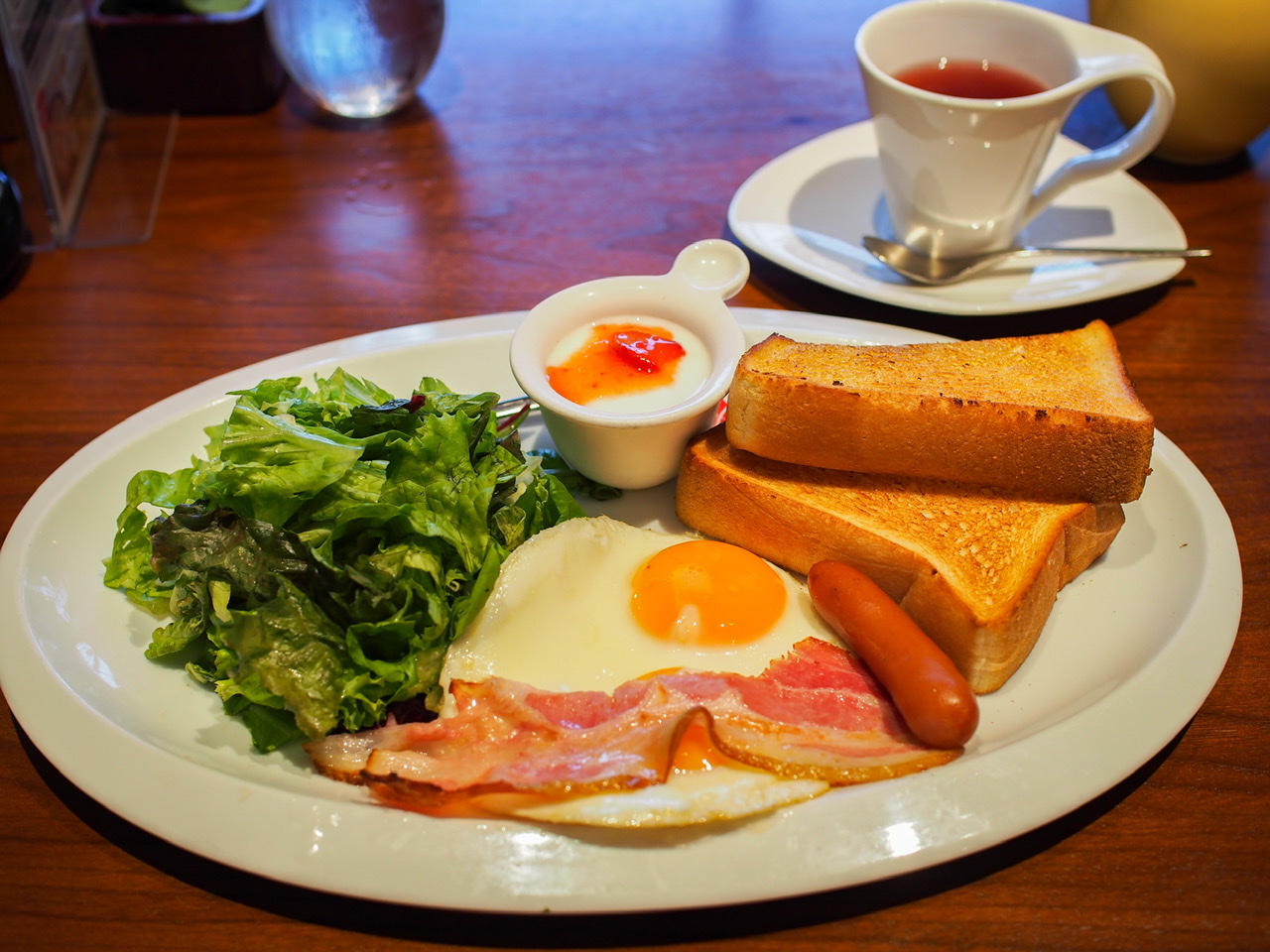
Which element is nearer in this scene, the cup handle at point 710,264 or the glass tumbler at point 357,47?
the cup handle at point 710,264

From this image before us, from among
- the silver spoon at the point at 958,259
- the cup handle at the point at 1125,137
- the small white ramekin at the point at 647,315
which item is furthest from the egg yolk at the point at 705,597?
the cup handle at the point at 1125,137

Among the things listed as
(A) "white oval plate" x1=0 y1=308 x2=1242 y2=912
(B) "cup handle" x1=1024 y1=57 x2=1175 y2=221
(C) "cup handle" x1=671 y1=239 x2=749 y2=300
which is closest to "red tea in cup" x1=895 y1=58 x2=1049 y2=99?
(B) "cup handle" x1=1024 y1=57 x2=1175 y2=221

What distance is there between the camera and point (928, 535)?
1978mm

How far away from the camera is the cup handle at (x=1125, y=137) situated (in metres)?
2.55

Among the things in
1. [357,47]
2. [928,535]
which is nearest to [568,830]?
[928,535]

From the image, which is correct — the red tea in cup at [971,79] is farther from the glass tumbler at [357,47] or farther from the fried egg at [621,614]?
the glass tumbler at [357,47]

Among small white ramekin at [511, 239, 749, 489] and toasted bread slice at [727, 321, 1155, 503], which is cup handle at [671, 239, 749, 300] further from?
toasted bread slice at [727, 321, 1155, 503]

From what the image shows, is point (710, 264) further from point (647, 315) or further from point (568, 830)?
point (568, 830)

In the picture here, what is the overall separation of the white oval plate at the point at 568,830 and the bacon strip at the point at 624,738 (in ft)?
0.20

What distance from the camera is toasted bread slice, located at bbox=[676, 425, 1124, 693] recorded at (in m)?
1.83

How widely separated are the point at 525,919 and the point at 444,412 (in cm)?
99

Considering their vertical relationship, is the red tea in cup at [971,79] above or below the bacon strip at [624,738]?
above

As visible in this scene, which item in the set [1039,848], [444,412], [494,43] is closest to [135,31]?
[494,43]

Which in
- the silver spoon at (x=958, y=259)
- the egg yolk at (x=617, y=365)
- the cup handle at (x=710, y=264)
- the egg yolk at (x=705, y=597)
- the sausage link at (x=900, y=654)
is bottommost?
the egg yolk at (x=705, y=597)
